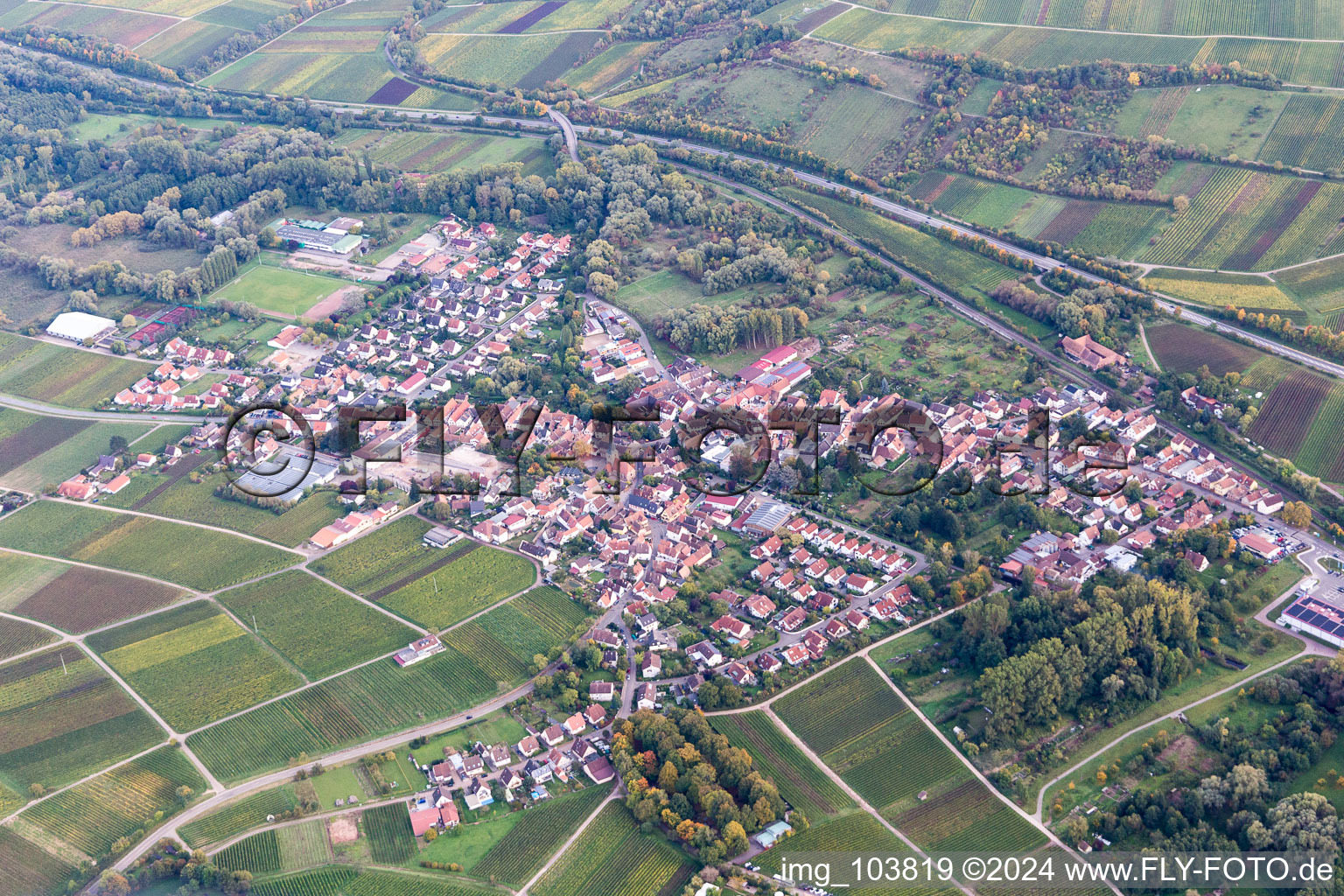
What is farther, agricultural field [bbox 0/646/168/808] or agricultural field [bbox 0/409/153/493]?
agricultural field [bbox 0/409/153/493]

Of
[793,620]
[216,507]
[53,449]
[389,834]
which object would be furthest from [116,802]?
[53,449]

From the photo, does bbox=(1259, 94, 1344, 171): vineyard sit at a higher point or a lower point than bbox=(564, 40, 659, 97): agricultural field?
higher

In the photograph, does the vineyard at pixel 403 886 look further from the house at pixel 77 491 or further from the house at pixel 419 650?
the house at pixel 77 491

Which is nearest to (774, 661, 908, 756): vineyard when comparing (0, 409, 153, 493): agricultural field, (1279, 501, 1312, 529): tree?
(1279, 501, 1312, 529): tree

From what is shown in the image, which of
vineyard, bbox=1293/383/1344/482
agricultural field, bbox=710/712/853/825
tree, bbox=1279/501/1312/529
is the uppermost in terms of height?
vineyard, bbox=1293/383/1344/482

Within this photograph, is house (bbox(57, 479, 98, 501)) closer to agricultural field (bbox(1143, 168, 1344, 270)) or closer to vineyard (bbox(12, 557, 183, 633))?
vineyard (bbox(12, 557, 183, 633))
